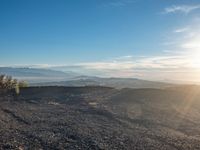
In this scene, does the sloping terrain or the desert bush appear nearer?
the sloping terrain

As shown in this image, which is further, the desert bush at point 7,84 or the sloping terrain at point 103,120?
the desert bush at point 7,84

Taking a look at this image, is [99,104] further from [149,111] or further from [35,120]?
[35,120]

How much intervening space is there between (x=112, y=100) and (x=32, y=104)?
10.9 meters

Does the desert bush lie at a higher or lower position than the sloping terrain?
higher

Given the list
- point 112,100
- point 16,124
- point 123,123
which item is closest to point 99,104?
point 112,100

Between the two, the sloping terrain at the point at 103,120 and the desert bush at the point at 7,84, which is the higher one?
the desert bush at the point at 7,84

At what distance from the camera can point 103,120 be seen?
31.4 m

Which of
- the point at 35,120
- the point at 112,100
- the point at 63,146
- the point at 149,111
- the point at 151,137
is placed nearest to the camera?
the point at 63,146

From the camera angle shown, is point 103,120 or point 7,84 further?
point 7,84

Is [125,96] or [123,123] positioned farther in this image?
[125,96]

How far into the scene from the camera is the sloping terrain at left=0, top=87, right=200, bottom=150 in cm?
2239

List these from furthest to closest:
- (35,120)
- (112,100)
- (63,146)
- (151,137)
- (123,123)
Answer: (112,100), (123,123), (35,120), (151,137), (63,146)

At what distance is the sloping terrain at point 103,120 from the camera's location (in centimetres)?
2239

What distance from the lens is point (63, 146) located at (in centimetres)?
2075
